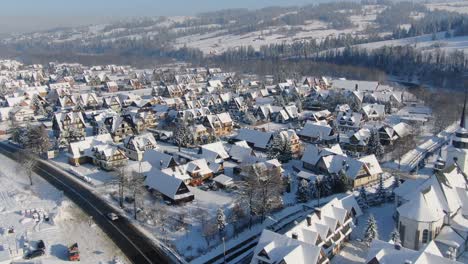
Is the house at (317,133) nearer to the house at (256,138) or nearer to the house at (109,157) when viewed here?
the house at (256,138)

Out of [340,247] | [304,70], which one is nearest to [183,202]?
[340,247]

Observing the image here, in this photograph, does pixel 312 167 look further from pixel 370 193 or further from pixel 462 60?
pixel 462 60

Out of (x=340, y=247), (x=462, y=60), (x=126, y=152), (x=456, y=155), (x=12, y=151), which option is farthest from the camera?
(x=462, y=60)

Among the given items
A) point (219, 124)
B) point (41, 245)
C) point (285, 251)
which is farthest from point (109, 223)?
point (219, 124)

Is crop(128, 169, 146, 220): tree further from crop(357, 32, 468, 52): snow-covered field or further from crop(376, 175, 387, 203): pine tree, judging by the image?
crop(357, 32, 468, 52): snow-covered field

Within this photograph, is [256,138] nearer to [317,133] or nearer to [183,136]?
[317,133]

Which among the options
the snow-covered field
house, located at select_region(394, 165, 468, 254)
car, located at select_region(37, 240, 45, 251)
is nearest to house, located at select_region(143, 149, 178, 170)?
car, located at select_region(37, 240, 45, 251)
